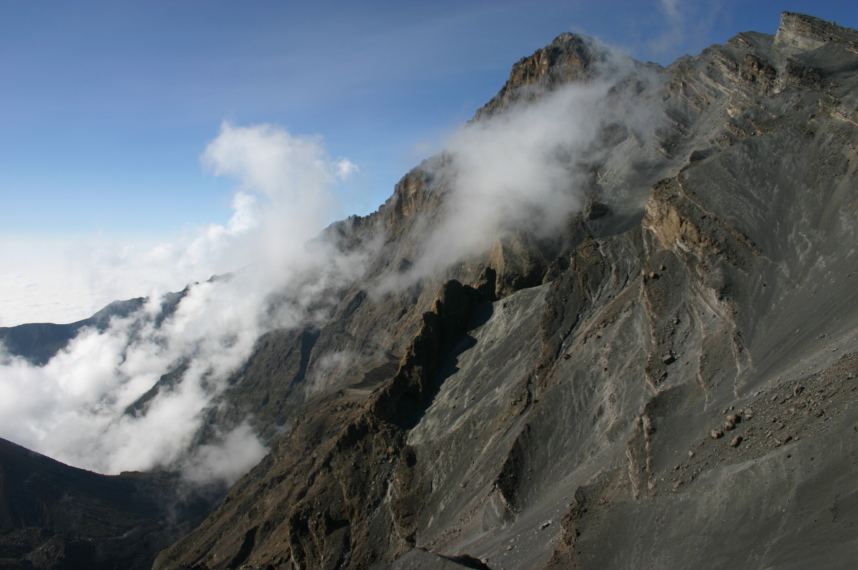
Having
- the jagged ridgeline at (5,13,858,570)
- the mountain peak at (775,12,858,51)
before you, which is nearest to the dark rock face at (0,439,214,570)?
the jagged ridgeline at (5,13,858,570)

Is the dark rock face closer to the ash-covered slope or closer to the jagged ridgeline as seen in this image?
the jagged ridgeline

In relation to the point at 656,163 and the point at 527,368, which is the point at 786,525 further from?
the point at 656,163

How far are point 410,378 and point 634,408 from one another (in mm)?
24374

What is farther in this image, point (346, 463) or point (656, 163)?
point (656, 163)

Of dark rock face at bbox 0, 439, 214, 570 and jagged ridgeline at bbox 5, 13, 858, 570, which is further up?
dark rock face at bbox 0, 439, 214, 570

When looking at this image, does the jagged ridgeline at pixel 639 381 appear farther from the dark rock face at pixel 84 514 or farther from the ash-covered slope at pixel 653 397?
the dark rock face at pixel 84 514

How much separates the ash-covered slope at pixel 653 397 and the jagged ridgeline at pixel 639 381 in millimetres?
139

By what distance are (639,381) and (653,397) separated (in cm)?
458

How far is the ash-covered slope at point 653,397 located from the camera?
827 inches

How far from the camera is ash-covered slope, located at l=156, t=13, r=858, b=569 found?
21.0 metres

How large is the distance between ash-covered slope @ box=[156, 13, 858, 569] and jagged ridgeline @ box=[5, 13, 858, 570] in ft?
0.46

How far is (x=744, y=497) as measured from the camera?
800 inches

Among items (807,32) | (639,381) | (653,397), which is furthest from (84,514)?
(807,32)

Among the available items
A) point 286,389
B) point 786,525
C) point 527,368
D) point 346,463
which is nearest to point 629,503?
point 786,525
